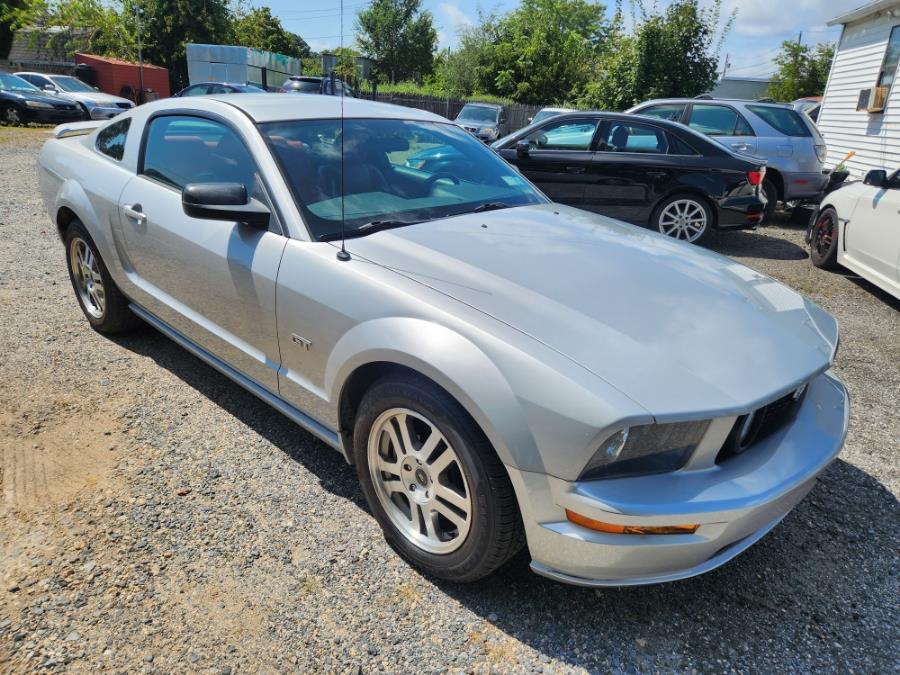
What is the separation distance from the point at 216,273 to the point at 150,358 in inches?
56.2

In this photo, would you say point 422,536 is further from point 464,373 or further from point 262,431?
point 262,431

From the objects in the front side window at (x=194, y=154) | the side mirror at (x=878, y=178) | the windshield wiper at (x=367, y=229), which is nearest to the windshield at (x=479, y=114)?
the side mirror at (x=878, y=178)

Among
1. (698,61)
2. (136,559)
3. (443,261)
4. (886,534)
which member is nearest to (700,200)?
(886,534)

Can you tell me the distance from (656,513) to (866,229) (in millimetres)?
5552

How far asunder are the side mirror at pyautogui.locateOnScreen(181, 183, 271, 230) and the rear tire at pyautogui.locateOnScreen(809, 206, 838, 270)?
6291 mm

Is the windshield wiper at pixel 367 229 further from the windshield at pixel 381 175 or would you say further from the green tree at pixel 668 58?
the green tree at pixel 668 58

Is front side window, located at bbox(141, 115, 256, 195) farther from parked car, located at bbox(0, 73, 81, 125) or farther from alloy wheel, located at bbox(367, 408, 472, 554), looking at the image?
parked car, located at bbox(0, 73, 81, 125)

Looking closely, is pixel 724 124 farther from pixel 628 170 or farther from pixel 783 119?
pixel 628 170

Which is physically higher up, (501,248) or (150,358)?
(501,248)

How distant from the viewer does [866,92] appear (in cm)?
1273

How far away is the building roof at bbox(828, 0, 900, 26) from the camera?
1191 cm

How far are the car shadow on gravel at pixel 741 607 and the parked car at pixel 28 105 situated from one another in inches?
781

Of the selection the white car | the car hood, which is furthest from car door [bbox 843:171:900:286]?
the car hood

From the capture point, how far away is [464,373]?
1.92 meters
